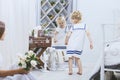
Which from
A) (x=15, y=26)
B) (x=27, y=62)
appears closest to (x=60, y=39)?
(x=15, y=26)

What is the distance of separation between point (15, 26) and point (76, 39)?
36.6 inches

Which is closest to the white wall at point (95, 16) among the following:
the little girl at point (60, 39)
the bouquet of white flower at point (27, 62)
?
the little girl at point (60, 39)

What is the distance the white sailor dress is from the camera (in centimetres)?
393

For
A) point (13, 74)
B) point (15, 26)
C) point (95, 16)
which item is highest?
point (95, 16)

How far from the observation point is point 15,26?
11.3 ft

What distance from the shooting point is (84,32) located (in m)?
3.94

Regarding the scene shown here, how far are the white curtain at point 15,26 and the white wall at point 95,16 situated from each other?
1201 mm

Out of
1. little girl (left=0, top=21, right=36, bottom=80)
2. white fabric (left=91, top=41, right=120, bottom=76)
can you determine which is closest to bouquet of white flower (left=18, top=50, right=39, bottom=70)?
little girl (left=0, top=21, right=36, bottom=80)

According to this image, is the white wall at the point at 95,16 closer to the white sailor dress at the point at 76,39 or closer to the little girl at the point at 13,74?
the white sailor dress at the point at 76,39

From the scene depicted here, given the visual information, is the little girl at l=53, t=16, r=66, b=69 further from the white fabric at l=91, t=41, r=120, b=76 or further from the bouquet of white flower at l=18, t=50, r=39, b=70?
the bouquet of white flower at l=18, t=50, r=39, b=70

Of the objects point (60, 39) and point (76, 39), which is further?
point (60, 39)

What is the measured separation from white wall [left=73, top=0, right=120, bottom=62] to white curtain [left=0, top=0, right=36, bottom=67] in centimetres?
120

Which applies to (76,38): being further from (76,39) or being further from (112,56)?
(112,56)

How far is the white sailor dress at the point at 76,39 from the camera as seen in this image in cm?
393
